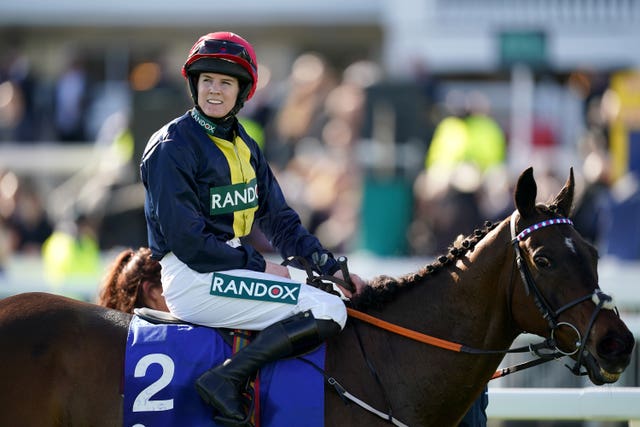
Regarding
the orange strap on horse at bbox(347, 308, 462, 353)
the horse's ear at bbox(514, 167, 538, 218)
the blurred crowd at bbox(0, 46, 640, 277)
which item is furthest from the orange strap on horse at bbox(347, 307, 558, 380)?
the blurred crowd at bbox(0, 46, 640, 277)

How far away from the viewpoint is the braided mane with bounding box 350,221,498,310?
495cm

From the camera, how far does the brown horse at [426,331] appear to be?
461 centimetres

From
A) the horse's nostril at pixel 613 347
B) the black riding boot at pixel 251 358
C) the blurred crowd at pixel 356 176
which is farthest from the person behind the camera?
the blurred crowd at pixel 356 176

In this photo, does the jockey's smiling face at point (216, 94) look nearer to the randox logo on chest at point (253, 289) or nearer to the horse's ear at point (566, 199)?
the randox logo on chest at point (253, 289)

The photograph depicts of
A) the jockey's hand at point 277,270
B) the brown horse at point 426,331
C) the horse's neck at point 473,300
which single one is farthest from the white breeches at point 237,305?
the horse's neck at point 473,300

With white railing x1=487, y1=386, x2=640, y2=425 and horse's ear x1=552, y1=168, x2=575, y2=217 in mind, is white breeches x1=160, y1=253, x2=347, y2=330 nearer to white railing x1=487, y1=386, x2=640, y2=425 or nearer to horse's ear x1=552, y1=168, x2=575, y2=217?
horse's ear x1=552, y1=168, x2=575, y2=217

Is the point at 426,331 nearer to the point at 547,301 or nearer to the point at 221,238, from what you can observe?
the point at 547,301

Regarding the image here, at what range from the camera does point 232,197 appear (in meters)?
4.93

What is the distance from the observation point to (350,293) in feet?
16.6

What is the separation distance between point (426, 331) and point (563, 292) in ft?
2.07

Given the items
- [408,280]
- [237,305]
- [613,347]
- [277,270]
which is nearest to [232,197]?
[277,270]

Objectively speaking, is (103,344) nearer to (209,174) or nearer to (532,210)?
(209,174)

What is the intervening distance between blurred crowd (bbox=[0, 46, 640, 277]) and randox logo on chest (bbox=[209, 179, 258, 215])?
15.3ft

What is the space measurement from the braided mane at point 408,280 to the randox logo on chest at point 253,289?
352 mm
